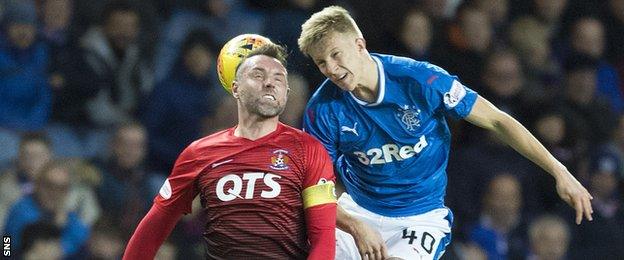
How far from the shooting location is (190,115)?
8914mm

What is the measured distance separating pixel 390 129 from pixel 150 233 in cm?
115

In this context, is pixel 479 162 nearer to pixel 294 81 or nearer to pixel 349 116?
pixel 294 81

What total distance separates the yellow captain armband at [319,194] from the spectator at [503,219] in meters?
3.58

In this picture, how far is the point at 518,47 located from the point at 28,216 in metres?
4.09

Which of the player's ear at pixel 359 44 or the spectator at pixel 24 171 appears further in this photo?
the spectator at pixel 24 171

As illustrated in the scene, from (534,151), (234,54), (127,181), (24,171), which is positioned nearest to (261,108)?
(234,54)

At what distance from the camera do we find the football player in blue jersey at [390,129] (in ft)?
18.5

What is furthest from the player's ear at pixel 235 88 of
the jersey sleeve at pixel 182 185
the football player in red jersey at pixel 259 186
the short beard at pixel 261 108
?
the jersey sleeve at pixel 182 185

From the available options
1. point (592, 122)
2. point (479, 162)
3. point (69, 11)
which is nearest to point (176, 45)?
point (69, 11)

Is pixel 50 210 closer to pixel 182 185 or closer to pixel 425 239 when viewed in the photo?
pixel 182 185

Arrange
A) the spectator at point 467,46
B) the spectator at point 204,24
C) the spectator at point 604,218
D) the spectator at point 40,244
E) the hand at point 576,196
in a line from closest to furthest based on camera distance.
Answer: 1. the hand at point 576,196
2. the spectator at point 40,244
3. the spectator at point 604,218
4. the spectator at point 204,24
5. the spectator at point 467,46

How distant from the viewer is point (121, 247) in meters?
8.06

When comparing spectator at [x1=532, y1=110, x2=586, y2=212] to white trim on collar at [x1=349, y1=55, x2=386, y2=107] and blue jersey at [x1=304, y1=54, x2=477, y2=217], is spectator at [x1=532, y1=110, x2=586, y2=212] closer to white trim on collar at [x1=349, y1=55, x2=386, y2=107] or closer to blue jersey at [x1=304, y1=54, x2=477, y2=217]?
blue jersey at [x1=304, y1=54, x2=477, y2=217]

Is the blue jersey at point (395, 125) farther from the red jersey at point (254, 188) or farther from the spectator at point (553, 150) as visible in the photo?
the spectator at point (553, 150)
